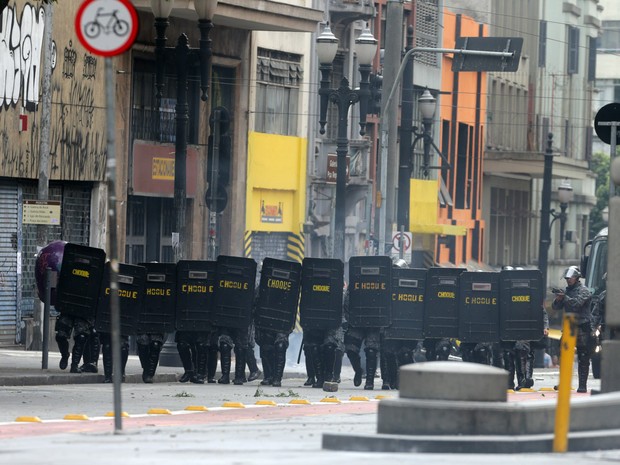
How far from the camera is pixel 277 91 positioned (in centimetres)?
4506

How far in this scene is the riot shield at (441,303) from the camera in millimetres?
25938

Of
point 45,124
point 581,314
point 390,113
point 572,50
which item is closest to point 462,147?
point 572,50

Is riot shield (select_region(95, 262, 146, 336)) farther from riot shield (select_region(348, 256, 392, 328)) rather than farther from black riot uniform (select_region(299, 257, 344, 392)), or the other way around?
riot shield (select_region(348, 256, 392, 328))

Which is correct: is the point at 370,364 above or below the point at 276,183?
below

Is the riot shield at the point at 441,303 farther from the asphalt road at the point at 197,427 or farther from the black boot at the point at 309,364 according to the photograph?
the black boot at the point at 309,364

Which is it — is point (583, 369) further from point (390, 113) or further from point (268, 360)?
point (390, 113)

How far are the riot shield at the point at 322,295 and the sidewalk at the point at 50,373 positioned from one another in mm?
2385

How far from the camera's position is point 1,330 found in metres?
34.2

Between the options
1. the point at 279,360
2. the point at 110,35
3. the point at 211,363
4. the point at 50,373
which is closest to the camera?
the point at 110,35

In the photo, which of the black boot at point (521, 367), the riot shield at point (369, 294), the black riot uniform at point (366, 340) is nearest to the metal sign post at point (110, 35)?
the riot shield at point (369, 294)

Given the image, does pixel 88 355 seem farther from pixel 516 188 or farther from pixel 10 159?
pixel 516 188

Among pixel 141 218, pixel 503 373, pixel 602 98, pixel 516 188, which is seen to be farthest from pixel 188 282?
pixel 602 98

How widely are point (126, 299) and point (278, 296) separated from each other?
192 centimetres

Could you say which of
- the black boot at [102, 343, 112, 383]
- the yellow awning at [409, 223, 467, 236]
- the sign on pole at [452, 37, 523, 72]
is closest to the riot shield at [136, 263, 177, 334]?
the black boot at [102, 343, 112, 383]
